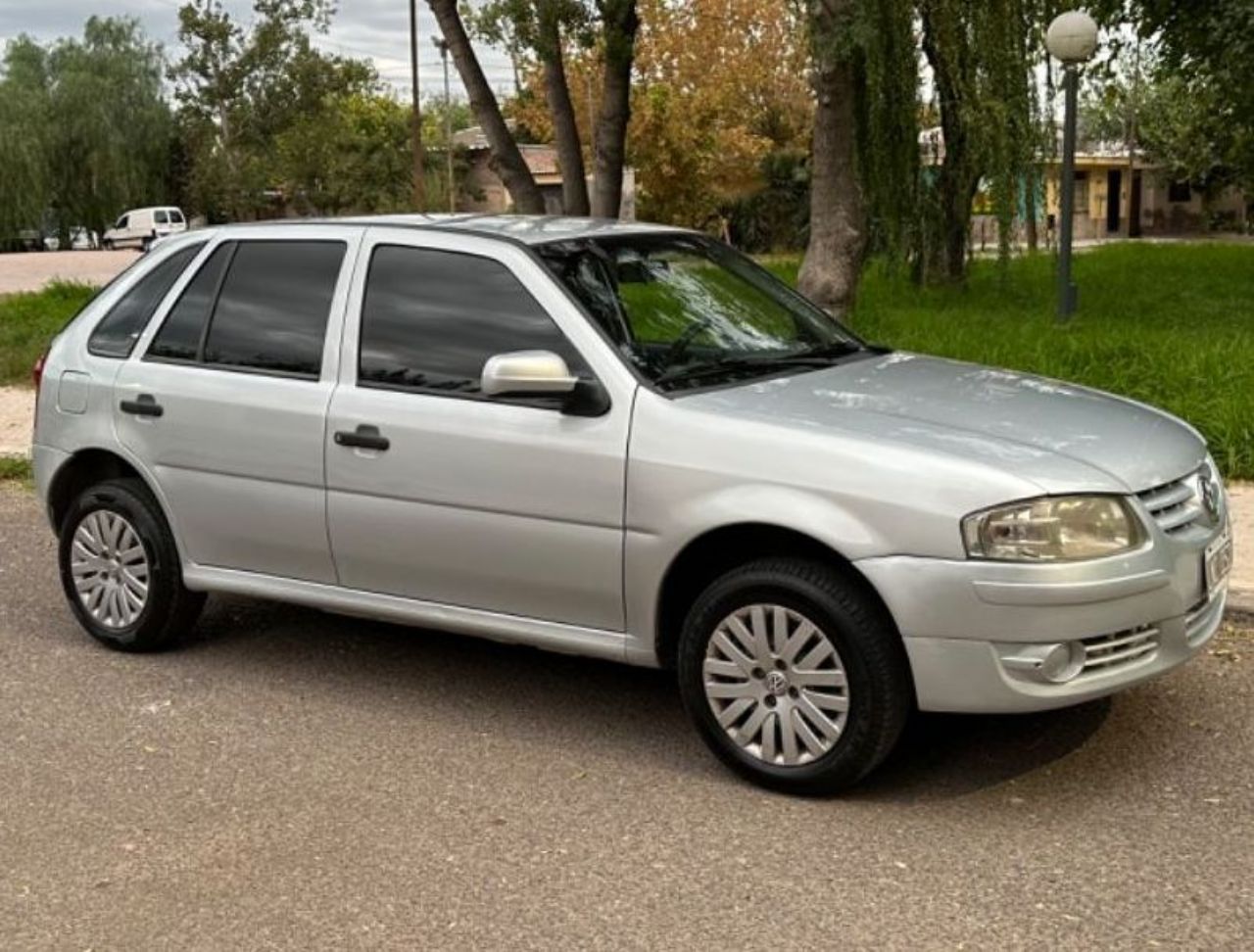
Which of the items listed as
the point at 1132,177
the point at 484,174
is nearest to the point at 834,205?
the point at 1132,177

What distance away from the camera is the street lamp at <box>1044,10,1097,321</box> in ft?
46.5

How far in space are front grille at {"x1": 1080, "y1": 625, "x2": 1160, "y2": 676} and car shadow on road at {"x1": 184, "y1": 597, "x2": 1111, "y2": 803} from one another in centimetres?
54

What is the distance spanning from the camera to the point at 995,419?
4719mm

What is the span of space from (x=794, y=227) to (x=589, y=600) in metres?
43.5

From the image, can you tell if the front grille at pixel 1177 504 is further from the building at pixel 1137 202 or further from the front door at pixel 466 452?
the building at pixel 1137 202

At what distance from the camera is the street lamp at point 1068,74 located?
14180mm

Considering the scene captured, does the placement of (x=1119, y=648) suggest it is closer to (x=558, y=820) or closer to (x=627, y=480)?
(x=627, y=480)

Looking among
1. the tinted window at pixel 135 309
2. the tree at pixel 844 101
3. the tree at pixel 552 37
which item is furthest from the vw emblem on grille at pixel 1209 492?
the tree at pixel 552 37

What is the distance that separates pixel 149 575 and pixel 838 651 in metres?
2.97

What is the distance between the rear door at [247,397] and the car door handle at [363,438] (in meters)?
0.12

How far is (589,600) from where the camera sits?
488 centimetres

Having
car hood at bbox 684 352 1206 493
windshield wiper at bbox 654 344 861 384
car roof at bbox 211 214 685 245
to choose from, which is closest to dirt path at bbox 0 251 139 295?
car roof at bbox 211 214 685 245

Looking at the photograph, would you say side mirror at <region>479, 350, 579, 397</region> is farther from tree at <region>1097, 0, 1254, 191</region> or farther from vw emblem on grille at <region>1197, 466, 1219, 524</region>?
tree at <region>1097, 0, 1254, 191</region>

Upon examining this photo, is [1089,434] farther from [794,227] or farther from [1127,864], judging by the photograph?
[794,227]
